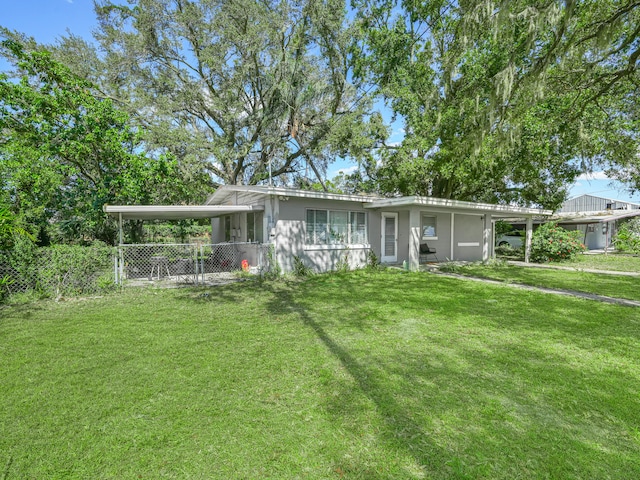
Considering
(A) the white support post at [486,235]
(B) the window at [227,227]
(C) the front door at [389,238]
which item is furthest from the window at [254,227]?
(A) the white support post at [486,235]

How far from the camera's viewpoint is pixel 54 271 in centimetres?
718

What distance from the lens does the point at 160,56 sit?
58.0 feet

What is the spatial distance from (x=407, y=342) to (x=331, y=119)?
17.9 metres

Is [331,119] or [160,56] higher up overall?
[160,56]

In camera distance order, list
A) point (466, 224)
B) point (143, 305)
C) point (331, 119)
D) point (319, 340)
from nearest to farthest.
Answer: point (319, 340)
point (143, 305)
point (466, 224)
point (331, 119)

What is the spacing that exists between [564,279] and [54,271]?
14257 mm

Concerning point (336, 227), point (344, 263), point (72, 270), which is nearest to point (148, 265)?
point (72, 270)

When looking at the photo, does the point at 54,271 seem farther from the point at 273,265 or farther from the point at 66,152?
the point at 66,152

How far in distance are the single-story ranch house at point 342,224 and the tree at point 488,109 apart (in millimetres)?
2525

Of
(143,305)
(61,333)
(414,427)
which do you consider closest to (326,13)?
(143,305)

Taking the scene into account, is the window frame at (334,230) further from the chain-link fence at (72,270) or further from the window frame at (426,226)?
the window frame at (426,226)

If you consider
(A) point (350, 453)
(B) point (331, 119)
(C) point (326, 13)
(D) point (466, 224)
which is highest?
(C) point (326, 13)

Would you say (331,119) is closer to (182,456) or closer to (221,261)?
(221,261)

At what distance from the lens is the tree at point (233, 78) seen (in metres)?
16.6
